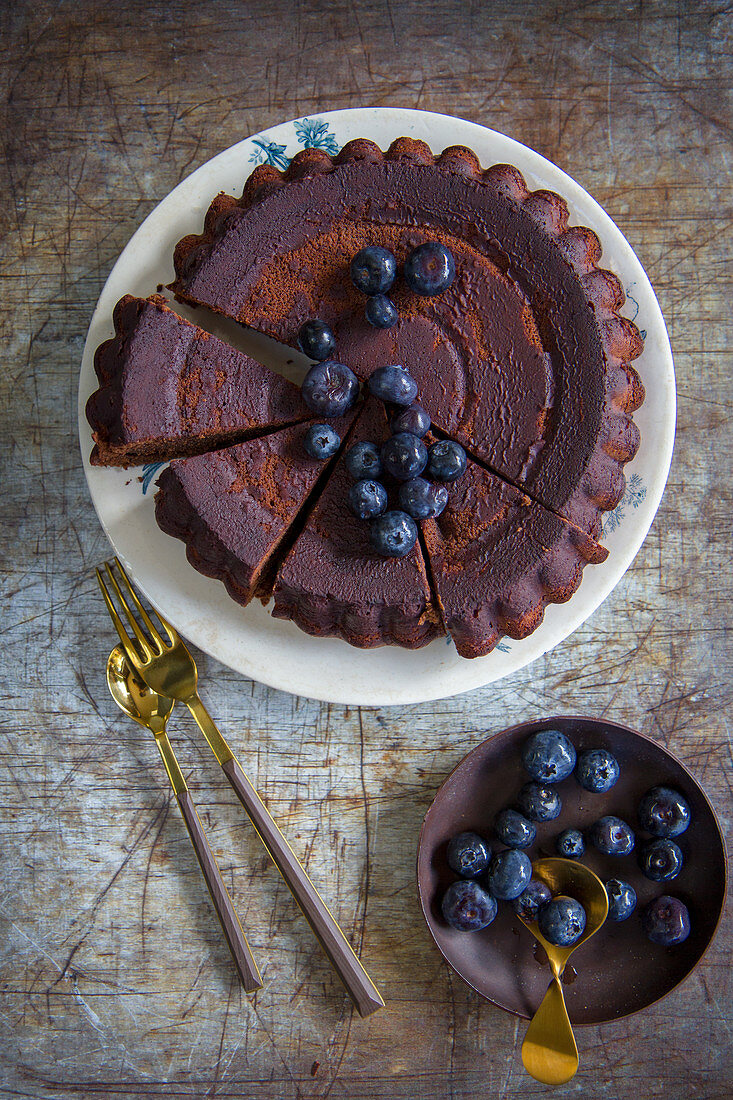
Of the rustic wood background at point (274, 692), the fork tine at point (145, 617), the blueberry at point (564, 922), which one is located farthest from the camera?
the rustic wood background at point (274, 692)

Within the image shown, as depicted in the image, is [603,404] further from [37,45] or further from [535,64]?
[37,45]

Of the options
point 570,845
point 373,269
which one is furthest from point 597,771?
point 373,269

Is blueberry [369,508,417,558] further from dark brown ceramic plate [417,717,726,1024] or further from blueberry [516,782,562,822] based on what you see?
blueberry [516,782,562,822]

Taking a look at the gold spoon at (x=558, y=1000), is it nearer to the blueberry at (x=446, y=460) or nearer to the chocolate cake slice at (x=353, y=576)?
the chocolate cake slice at (x=353, y=576)

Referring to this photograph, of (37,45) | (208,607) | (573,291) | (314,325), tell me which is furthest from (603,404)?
(37,45)

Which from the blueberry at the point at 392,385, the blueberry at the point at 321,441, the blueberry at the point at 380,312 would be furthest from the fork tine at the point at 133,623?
the blueberry at the point at 380,312

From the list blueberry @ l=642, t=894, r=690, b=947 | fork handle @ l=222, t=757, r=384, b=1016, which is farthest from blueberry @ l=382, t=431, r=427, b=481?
blueberry @ l=642, t=894, r=690, b=947

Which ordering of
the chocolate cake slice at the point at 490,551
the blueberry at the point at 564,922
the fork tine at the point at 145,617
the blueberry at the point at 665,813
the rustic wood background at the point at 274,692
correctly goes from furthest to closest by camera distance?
the rustic wood background at the point at 274,692 → the fork tine at the point at 145,617 → the blueberry at the point at 665,813 → the blueberry at the point at 564,922 → the chocolate cake slice at the point at 490,551

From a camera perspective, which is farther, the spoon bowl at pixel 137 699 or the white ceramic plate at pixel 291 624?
the spoon bowl at pixel 137 699
